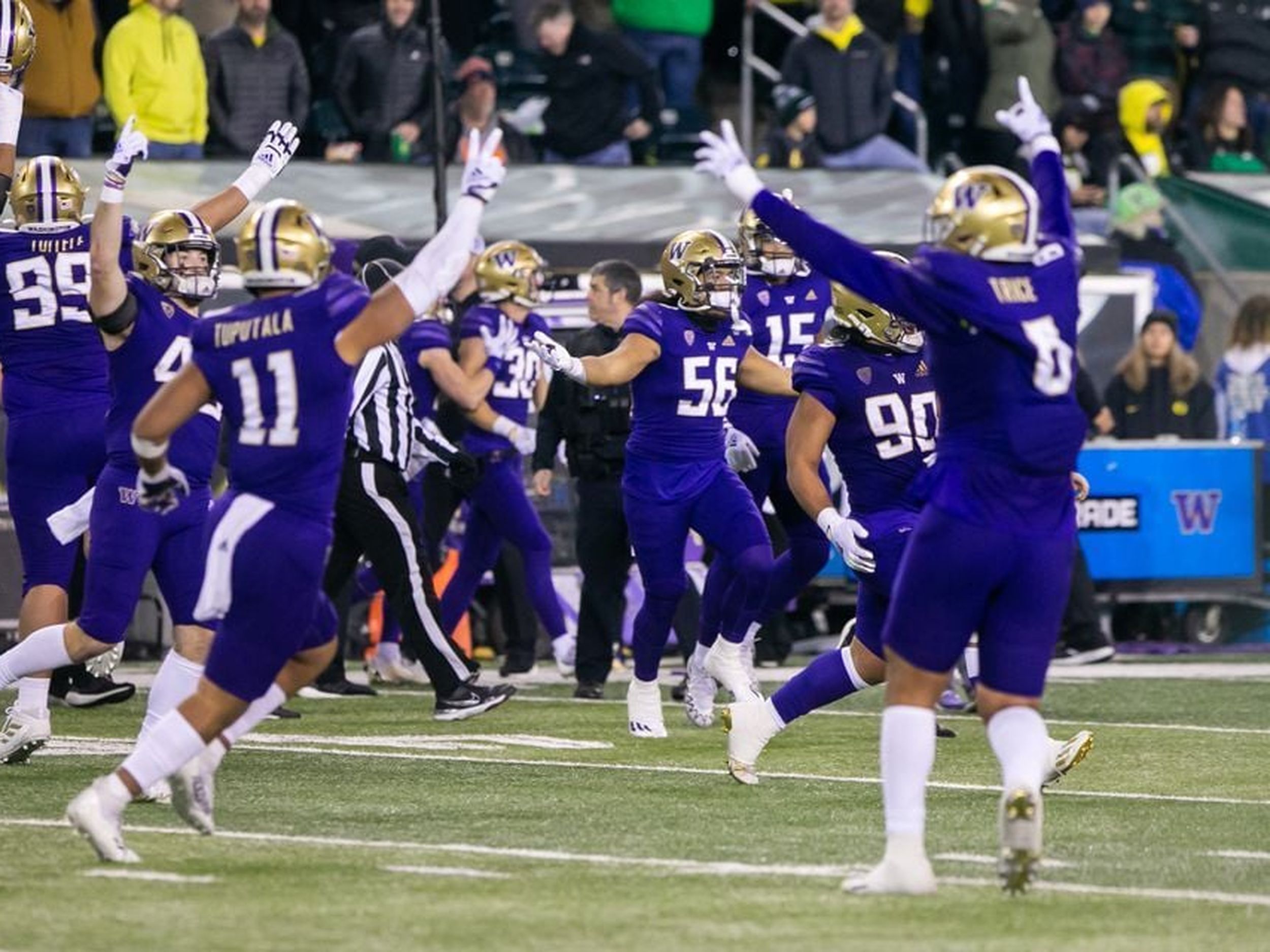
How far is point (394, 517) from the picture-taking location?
1173 cm

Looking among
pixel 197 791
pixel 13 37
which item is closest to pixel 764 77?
pixel 13 37

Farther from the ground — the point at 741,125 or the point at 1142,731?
the point at 741,125

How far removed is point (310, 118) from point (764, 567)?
322 inches

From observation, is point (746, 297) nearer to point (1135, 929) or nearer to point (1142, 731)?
point (1142, 731)

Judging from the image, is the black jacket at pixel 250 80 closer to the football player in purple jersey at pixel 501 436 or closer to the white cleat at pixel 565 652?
the football player in purple jersey at pixel 501 436

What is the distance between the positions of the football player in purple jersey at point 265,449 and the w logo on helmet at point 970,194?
1.30m

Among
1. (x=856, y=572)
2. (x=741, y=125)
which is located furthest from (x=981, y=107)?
(x=856, y=572)

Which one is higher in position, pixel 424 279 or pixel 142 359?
pixel 424 279

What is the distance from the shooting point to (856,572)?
944cm

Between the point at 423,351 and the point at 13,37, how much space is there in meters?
3.30

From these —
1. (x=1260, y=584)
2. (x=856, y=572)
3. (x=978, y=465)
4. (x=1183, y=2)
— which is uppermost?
(x=1183, y=2)

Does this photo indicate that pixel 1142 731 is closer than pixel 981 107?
Yes

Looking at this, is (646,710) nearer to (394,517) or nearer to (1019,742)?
(394,517)

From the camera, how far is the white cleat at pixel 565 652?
45.5 ft
